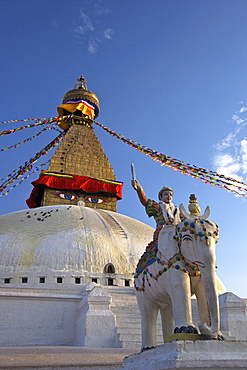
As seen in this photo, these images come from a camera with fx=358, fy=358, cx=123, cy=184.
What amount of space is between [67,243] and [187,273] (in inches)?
397

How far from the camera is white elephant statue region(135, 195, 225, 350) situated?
338 centimetres

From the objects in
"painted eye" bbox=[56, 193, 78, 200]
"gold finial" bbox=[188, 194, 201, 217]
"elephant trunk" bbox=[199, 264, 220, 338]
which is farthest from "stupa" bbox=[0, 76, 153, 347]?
"elephant trunk" bbox=[199, 264, 220, 338]

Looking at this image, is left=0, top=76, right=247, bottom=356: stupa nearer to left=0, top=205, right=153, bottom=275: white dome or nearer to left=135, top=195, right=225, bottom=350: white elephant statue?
left=0, top=205, right=153, bottom=275: white dome

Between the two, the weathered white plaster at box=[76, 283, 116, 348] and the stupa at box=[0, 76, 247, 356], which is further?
the stupa at box=[0, 76, 247, 356]

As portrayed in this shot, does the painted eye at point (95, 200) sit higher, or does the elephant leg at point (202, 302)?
the painted eye at point (95, 200)

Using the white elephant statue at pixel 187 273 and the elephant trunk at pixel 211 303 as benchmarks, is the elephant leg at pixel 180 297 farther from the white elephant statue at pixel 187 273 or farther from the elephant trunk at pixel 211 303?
the elephant trunk at pixel 211 303

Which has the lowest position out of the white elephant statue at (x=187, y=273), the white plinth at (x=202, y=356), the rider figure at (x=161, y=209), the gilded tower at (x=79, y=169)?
the white plinth at (x=202, y=356)

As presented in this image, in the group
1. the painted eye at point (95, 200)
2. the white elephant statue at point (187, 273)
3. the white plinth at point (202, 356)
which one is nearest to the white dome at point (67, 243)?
the painted eye at point (95, 200)

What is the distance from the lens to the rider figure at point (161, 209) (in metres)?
4.09

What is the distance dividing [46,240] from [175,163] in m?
5.55

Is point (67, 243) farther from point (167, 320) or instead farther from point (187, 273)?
point (187, 273)

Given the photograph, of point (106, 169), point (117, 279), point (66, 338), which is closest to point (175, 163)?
point (117, 279)

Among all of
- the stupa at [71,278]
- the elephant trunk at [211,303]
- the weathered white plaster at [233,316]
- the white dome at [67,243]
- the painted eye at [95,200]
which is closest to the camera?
the elephant trunk at [211,303]

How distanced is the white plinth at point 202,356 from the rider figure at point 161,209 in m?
1.29
